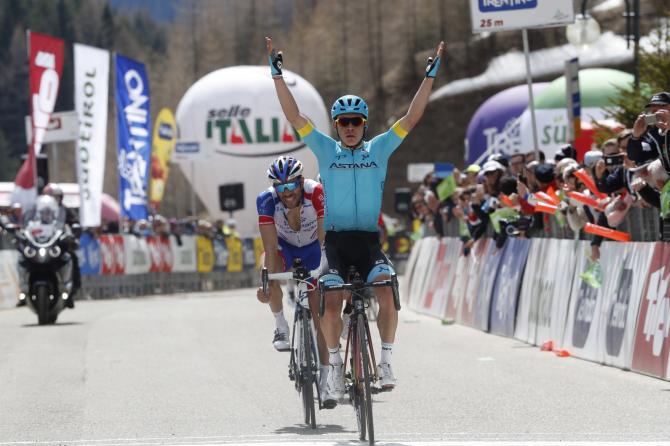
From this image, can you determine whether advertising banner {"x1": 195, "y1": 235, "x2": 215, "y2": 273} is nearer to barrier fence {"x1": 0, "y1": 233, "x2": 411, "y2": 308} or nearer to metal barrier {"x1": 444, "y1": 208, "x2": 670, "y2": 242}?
barrier fence {"x1": 0, "y1": 233, "x2": 411, "y2": 308}

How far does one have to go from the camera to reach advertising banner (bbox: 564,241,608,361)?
1410cm

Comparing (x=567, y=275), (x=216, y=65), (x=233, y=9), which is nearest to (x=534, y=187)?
(x=567, y=275)

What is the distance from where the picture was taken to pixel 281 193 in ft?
33.5

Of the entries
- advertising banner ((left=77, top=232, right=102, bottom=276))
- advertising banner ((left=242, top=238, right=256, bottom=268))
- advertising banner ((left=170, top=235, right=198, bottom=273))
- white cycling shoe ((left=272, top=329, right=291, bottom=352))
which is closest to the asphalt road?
white cycling shoe ((left=272, top=329, right=291, bottom=352))

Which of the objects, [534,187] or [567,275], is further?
[534,187]

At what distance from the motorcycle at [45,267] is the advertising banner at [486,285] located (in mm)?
6496

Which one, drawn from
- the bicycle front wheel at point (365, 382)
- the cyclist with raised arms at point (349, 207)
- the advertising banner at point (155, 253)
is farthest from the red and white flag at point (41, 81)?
the bicycle front wheel at point (365, 382)

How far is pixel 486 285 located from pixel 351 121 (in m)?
9.76

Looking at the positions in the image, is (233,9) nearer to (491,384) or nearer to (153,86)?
(153,86)

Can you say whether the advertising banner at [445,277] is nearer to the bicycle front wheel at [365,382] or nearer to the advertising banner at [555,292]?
the advertising banner at [555,292]

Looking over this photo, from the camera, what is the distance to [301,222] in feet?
34.9

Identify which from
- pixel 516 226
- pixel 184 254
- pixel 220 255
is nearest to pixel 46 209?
pixel 516 226

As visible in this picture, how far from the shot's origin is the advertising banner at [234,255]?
42000 mm

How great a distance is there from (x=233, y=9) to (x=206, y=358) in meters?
103
